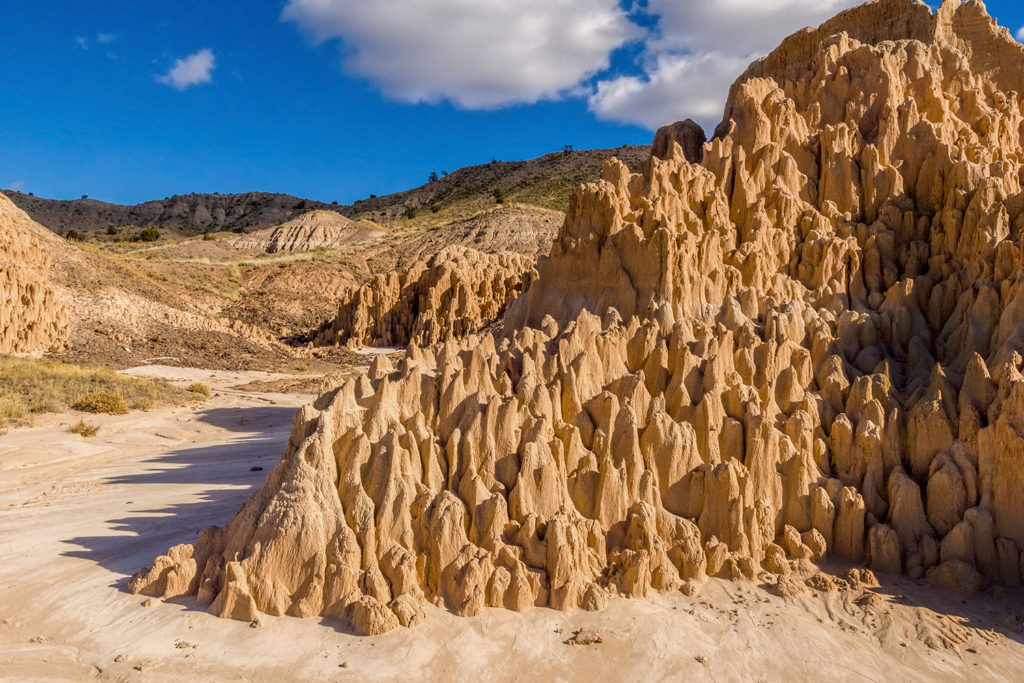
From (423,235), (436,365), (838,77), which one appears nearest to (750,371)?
(436,365)

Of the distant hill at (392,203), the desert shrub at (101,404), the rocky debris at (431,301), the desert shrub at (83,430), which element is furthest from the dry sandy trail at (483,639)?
the distant hill at (392,203)

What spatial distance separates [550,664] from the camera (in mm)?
6152

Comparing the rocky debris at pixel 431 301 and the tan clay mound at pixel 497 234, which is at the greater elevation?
the tan clay mound at pixel 497 234

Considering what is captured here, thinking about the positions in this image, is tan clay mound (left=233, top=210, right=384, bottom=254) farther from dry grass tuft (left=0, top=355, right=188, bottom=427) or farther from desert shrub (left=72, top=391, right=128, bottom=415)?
desert shrub (left=72, top=391, right=128, bottom=415)

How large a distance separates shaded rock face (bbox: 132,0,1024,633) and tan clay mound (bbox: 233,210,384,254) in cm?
6107

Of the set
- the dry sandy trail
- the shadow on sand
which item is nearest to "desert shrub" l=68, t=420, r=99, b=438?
the shadow on sand

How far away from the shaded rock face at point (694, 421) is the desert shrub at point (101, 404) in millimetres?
13377

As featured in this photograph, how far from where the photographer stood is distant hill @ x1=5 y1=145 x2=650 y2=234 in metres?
74.7

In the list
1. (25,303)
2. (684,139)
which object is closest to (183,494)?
(684,139)

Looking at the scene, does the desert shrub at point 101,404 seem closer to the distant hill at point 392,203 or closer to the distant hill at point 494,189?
the distant hill at point 494,189

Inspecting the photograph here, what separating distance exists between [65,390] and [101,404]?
6.66ft

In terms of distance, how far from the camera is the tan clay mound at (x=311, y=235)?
6875cm

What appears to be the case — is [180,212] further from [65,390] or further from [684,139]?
[684,139]

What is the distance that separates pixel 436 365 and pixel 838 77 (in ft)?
35.7
